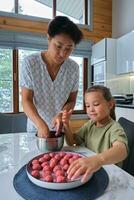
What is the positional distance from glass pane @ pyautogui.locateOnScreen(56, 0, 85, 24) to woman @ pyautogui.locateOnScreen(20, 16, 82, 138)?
115 inches

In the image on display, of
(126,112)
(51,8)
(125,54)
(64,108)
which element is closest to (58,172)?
(64,108)

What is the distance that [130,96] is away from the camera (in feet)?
10.1

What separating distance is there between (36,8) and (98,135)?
10.9ft

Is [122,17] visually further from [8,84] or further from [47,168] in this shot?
[47,168]

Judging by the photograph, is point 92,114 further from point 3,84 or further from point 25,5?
point 25,5

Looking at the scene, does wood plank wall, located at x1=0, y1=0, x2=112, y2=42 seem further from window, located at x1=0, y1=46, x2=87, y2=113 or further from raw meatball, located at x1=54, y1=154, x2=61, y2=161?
raw meatball, located at x1=54, y1=154, x2=61, y2=161

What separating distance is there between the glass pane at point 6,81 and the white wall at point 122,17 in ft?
6.73

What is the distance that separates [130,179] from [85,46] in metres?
3.53

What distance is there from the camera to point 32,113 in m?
1.05

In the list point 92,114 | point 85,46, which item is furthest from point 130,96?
point 92,114

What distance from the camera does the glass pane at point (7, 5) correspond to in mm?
3490

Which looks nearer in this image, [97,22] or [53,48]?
[53,48]

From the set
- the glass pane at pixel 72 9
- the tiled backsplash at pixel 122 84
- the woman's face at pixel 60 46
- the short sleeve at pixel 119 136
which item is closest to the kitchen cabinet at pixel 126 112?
the tiled backsplash at pixel 122 84

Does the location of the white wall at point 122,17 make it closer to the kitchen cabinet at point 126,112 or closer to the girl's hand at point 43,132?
the kitchen cabinet at point 126,112
